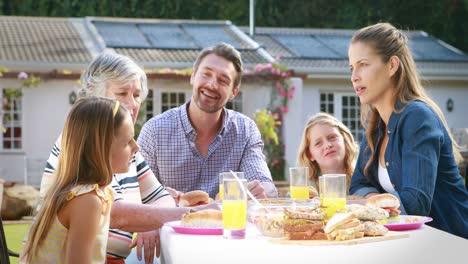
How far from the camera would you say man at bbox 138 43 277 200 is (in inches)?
177

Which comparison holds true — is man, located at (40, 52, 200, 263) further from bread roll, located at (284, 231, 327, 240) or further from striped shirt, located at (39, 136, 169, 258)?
bread roll, located at (284, 231, 327, 240)

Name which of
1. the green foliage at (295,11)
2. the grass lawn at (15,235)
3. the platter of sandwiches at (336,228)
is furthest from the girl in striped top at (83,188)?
the green foliage at (295,11)

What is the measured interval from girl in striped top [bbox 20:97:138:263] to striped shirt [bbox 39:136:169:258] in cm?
33

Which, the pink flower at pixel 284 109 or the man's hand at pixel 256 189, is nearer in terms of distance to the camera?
the man's hand at pixel 256 189

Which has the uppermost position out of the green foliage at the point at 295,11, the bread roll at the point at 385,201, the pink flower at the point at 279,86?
the green foliage at the point at 295,11

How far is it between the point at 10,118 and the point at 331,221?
14.0 m

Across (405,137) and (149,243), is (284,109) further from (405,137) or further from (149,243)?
(405,137)

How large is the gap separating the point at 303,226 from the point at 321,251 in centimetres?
24

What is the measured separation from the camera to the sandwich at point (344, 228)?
2.49m

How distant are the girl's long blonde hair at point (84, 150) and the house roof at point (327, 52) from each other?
14.6 metres

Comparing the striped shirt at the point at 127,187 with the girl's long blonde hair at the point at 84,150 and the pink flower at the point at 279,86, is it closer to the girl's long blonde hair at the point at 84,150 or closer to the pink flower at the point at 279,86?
the girl's long blonde hair at the point at 84,150

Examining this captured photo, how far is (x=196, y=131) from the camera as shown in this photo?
4578 millimetres

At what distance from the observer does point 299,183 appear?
3.52 m

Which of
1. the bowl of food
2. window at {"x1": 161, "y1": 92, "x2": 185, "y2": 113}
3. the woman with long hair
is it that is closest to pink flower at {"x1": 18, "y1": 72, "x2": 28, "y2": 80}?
window at {"x1": 161, "y1": 92, "x2": 185, "y2": 113}
